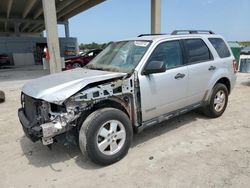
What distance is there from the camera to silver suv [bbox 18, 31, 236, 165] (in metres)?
3.06

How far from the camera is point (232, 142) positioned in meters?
3.92

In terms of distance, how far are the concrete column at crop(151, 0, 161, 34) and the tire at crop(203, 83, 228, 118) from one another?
9.26 meters

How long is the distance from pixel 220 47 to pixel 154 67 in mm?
2331

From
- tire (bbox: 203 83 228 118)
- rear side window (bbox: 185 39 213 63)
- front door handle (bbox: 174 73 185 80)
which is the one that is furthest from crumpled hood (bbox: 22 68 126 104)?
tire (bbox: 203 83 228 118)

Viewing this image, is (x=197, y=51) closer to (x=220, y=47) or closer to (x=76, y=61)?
(x=220, y=47)

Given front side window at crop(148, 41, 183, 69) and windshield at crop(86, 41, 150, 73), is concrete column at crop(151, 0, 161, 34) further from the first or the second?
front side window at crop(148, 41, 183, 69)

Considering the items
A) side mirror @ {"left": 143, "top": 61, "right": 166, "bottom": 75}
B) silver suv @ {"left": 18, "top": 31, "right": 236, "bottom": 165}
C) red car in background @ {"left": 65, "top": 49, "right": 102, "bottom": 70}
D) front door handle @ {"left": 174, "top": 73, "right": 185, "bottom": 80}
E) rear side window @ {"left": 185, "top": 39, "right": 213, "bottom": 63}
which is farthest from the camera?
red car in background @ {"left": 65, "top": 49, "right": 102, "bottom": 70}

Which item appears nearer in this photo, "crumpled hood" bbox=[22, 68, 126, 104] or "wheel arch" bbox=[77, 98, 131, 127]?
"crumpled hood" bbox=[22, 68, 126, 104]

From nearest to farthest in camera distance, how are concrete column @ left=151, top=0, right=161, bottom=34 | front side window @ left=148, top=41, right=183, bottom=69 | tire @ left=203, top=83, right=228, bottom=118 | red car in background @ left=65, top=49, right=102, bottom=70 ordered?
front side window @ left=148, top=41, right=183, bottom=69
tire @ left=203, top=83, right=228, bottom=118
concrete column @ left=151, top=0, right=161, bottom=34
red car in background @ left=65, top=49, right=102, bottom=70

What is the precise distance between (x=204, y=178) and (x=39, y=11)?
24607 mm

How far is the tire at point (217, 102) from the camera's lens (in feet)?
16.0

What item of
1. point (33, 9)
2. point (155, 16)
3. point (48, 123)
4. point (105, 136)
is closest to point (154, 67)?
point (105, 136)

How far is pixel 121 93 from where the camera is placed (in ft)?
11.0

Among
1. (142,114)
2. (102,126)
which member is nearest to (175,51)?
(142,114)
